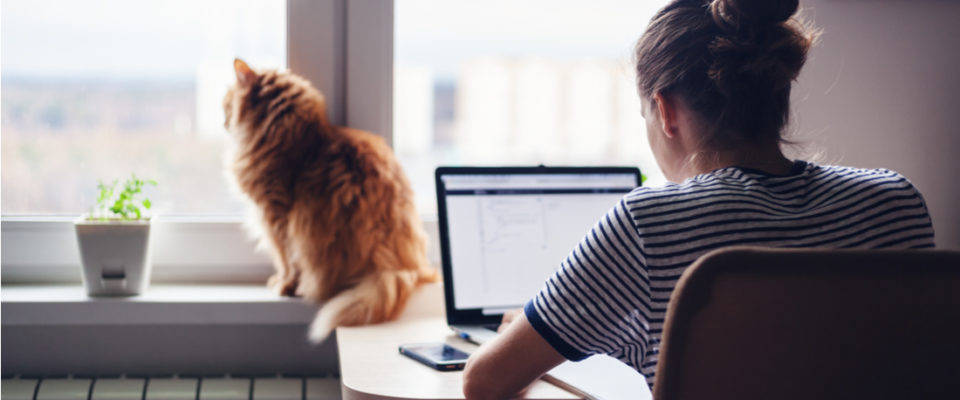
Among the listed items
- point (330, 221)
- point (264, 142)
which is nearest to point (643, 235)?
point (330, 221)

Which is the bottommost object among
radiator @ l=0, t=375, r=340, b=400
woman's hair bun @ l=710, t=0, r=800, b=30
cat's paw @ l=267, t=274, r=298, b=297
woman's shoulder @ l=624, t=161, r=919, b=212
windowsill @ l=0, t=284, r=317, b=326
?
radiator @ l=0, t=375, r=340, b=400

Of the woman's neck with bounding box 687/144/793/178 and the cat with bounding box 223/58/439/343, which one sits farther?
the cat with bounding box 223/58/439/343

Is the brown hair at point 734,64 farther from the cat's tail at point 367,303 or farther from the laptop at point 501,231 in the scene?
the cat's tail at point 367,303

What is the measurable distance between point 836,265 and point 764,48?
0.31 m

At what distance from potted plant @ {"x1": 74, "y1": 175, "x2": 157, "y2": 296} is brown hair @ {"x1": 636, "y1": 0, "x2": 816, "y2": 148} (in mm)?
984

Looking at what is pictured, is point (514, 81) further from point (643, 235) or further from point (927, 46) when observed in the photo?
point (643, 235)

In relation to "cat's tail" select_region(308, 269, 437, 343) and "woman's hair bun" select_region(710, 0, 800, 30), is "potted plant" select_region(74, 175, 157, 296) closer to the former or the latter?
"cat's tail" select_region(308, 269, 437, 343)

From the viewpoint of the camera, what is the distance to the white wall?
150 cm

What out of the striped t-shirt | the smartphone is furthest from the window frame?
the striped t-shirt

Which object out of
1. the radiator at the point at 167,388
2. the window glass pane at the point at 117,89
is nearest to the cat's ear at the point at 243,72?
the window glass pane at the point at 117,89

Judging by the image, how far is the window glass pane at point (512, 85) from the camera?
156 centimetres

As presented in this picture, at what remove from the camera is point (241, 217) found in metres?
1.55

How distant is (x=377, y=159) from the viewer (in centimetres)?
138

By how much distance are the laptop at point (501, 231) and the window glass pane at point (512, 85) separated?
0.31 metres
